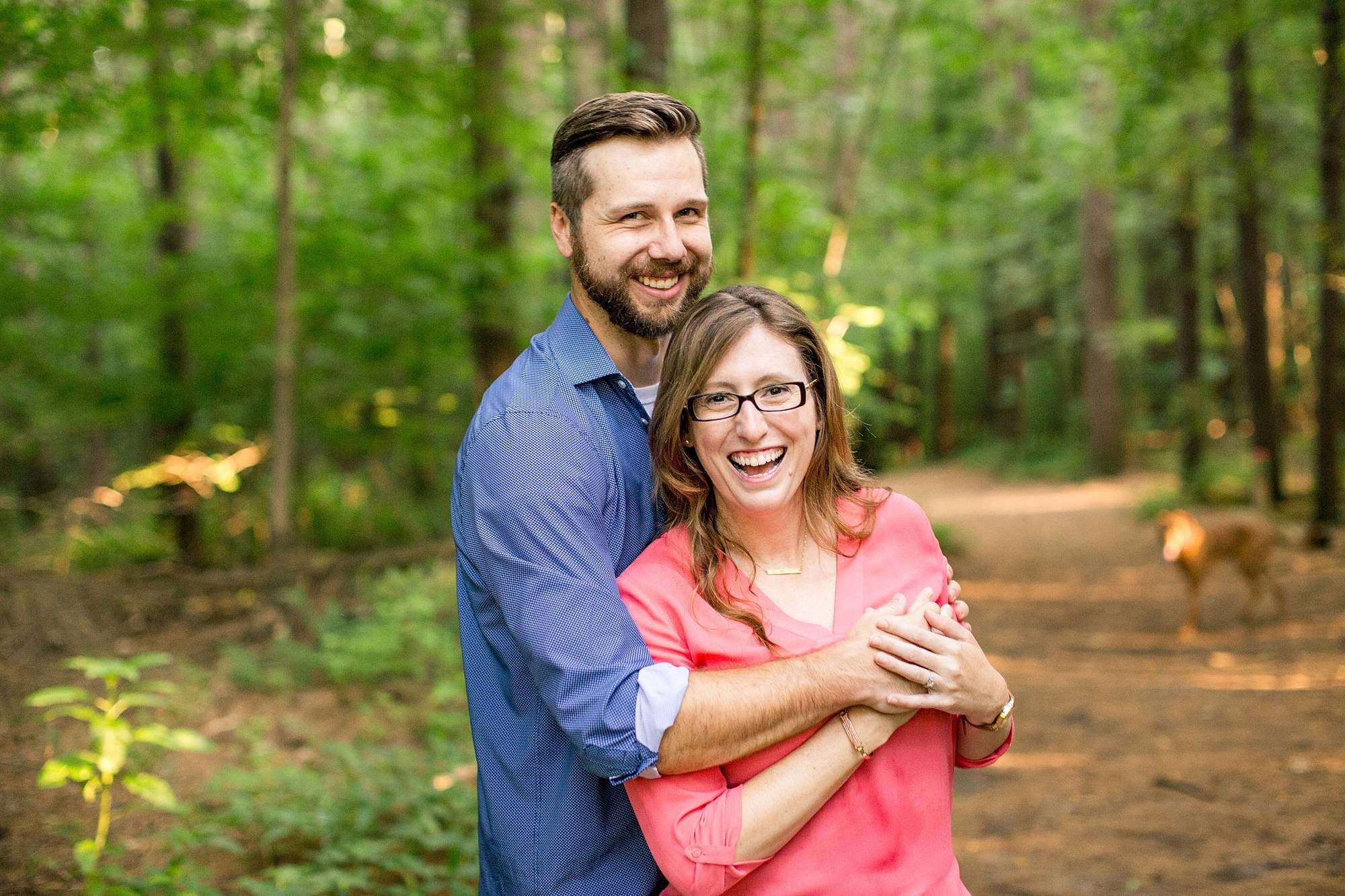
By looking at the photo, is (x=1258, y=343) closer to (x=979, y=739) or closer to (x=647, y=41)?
(x=647, y=41)

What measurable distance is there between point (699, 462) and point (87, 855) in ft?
8.22

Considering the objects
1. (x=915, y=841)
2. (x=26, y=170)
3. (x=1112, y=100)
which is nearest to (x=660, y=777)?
(x=915, y=841)

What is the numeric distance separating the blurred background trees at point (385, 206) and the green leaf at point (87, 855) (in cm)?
333

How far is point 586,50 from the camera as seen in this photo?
1011cm

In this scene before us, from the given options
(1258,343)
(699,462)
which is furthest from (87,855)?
(1258,343)

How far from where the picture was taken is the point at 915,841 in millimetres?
1986

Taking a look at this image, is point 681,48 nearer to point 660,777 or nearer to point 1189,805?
point 1189,805

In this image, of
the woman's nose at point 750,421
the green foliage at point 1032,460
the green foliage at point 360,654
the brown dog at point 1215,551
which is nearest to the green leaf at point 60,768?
the woman's nose at point 750,421

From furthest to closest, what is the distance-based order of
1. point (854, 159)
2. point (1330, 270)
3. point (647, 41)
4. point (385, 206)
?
1. point (854, 159)
2. point (1330, 270)
3. point (385, 206)
4. point (647, 41)

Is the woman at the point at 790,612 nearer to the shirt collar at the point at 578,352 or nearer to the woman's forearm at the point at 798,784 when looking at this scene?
the woman's forearm at the point at 798,784

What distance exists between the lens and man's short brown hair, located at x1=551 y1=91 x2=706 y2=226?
2.21 meters

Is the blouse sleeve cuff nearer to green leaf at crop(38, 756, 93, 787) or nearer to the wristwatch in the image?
the wristwatch

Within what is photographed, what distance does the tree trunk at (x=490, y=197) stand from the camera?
7949mm

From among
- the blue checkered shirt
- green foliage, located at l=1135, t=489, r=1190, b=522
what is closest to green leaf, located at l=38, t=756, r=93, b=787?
the blue checkered shirt
